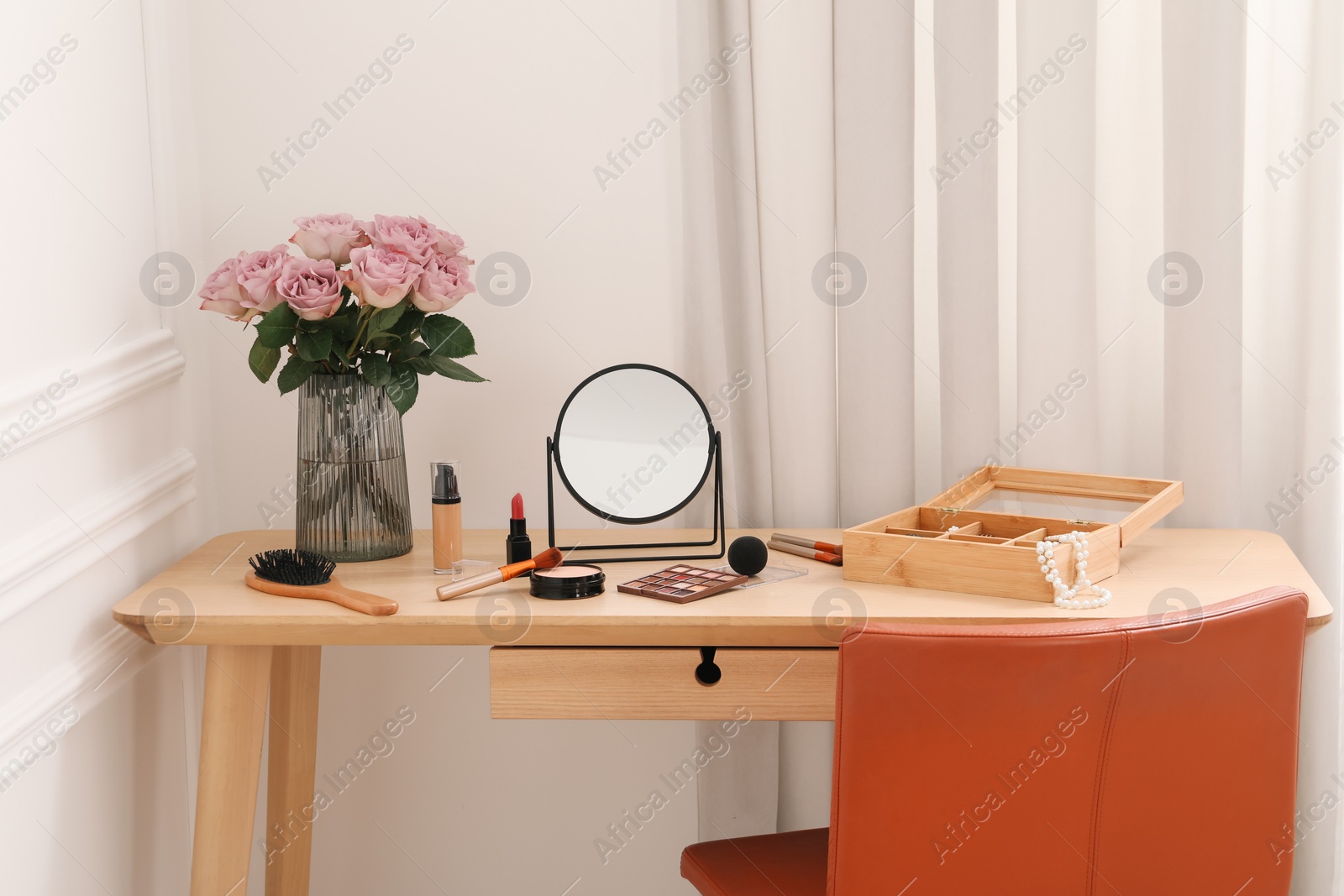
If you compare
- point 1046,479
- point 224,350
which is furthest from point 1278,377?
point 224,350

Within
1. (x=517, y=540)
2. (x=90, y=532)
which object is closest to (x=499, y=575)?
(x=517, y=540)

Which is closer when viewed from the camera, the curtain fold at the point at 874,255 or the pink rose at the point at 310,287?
the pink rose at the point at 310,287

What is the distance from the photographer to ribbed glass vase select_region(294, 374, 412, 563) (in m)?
1.38

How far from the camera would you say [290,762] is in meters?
1.60

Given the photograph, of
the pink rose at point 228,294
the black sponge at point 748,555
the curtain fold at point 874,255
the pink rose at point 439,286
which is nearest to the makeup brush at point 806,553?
the black sponge at point 748,555

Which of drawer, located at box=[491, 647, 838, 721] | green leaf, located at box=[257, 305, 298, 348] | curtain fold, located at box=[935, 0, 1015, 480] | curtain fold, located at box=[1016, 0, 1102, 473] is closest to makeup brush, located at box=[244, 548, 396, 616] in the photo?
drawer, located at box=[491, 647, 838, 721]

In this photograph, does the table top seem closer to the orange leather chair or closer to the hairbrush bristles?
the hairbrush bristles

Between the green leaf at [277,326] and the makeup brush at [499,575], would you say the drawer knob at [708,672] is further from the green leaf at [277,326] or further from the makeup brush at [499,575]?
the green leaf at [277,326]

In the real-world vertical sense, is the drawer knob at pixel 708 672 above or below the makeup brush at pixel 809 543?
below

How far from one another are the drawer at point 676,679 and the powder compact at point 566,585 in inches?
3.0

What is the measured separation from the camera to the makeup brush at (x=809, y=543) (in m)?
1.38

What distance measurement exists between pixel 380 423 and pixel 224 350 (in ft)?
1.41

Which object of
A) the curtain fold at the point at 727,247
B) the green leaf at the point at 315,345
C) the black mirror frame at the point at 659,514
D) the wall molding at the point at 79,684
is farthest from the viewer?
the curtain fold at the point at 727,247

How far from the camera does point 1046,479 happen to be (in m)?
1.50
